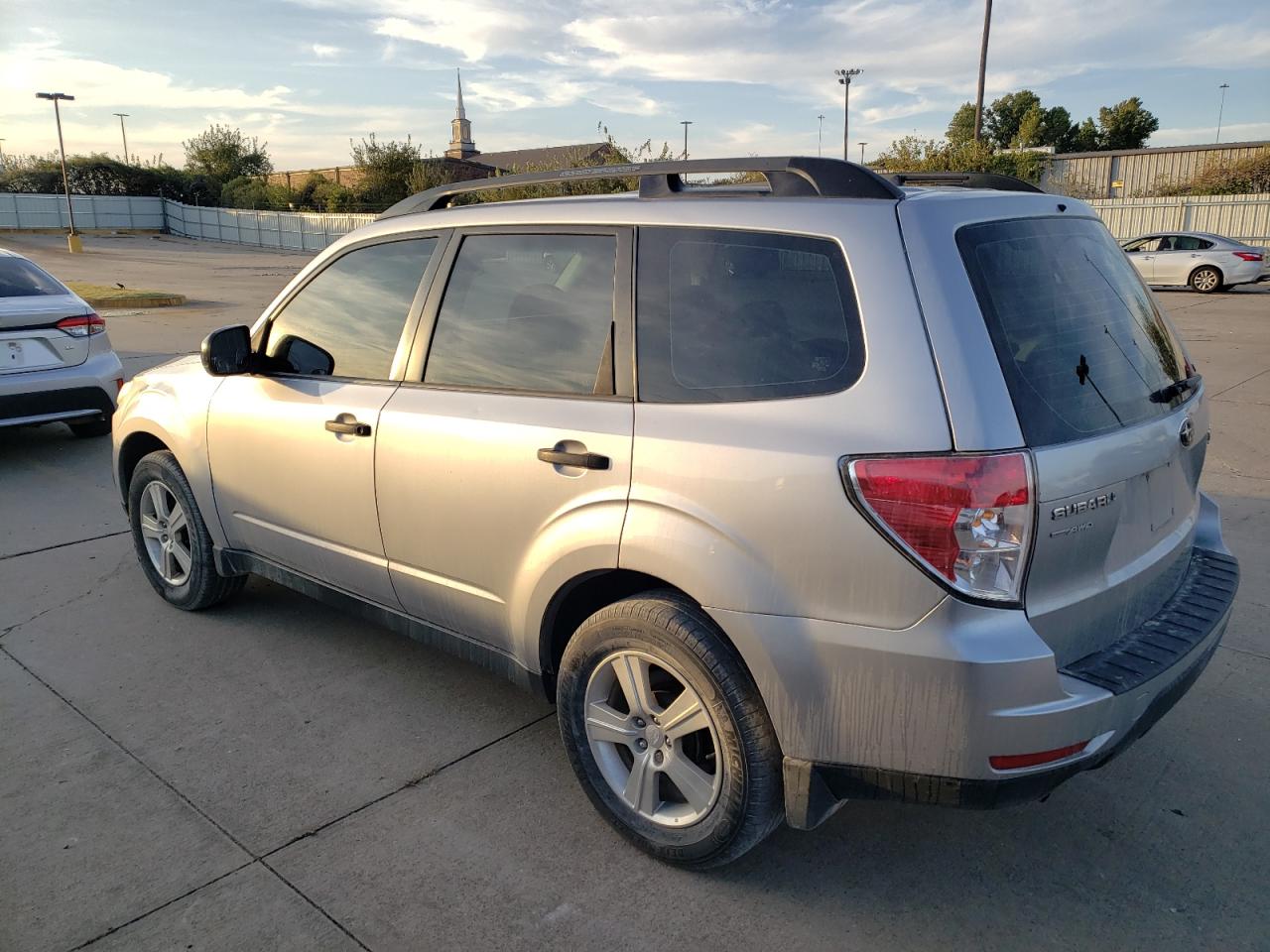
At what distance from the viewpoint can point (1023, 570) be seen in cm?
221

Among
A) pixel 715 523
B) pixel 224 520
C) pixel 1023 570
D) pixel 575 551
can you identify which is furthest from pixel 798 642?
pixel 224 520

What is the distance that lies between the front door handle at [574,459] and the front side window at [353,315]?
959 millimetres

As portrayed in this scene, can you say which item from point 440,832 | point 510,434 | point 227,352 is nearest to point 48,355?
point 227,352

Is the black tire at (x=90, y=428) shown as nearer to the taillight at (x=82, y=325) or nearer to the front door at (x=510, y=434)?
the taillight at (x=82, y=325)

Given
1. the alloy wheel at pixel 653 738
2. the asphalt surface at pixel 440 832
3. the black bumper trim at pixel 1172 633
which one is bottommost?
the asphalt surface at pixel 440 832

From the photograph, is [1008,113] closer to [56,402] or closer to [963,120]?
[963,120]

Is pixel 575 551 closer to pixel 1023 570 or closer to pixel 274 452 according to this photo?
pixel 1023 570

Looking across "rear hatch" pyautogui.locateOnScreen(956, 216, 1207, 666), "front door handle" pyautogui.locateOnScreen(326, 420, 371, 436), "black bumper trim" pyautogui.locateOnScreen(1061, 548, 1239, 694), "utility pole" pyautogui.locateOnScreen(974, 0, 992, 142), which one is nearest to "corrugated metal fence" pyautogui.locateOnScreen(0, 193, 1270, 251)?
"utility pole" pyautogui.locateOnScreen(974, 0, 992, 142)

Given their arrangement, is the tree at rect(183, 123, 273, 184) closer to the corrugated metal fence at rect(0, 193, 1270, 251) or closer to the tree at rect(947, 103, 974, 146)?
the corrugated metal fence at rect(0, 193, 1270, 251)

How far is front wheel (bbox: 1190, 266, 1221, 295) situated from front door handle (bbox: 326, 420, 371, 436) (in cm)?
2426

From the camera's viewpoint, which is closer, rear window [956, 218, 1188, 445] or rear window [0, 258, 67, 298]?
rear window [956, 218, 1188, 445]

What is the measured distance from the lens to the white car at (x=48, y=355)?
707 centimetres

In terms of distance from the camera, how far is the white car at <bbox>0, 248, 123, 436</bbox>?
7074 mm

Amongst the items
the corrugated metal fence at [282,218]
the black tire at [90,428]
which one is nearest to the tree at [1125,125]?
the corrugated metal fence at [282,218]
